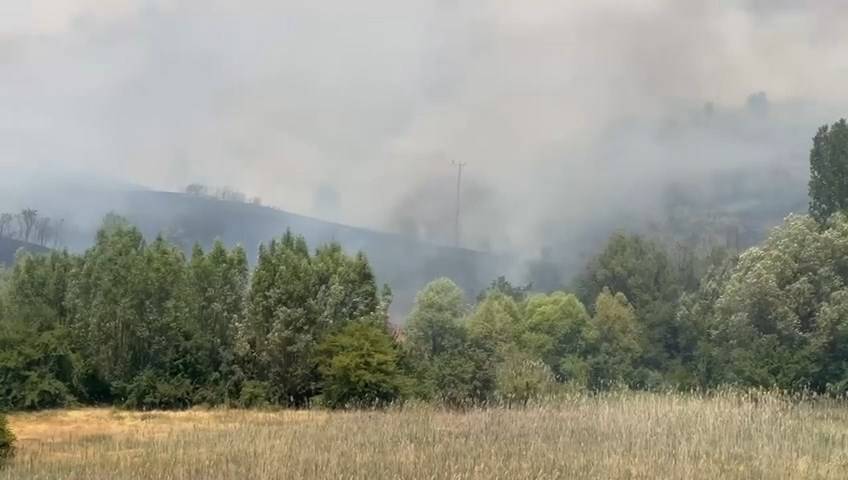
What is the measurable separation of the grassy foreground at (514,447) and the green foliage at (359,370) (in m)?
9.63

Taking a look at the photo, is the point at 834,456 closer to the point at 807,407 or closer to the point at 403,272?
the point at 807,407

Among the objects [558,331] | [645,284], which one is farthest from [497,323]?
[645,284]

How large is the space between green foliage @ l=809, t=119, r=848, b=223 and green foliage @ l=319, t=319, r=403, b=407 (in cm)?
2920

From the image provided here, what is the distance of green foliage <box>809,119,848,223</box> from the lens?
47.9 metres

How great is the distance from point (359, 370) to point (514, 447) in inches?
679

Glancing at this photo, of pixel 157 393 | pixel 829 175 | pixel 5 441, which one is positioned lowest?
pixel 157 393

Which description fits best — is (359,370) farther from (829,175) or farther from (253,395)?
(829,175)

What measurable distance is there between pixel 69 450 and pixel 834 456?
1547 cm

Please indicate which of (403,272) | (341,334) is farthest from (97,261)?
(403,272)

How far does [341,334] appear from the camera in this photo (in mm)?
33312

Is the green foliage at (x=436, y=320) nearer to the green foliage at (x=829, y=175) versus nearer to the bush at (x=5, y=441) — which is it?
the green foliage at (x=829, y=175)

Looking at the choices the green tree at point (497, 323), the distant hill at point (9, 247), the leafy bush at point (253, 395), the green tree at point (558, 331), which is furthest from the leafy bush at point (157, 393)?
the distant hill at point (9, 247)

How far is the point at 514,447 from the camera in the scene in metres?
14.3

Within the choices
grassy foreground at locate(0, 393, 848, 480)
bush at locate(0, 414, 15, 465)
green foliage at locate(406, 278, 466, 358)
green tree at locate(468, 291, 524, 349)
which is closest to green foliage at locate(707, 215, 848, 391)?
green tree at locate(468, 291, 524, 349)
